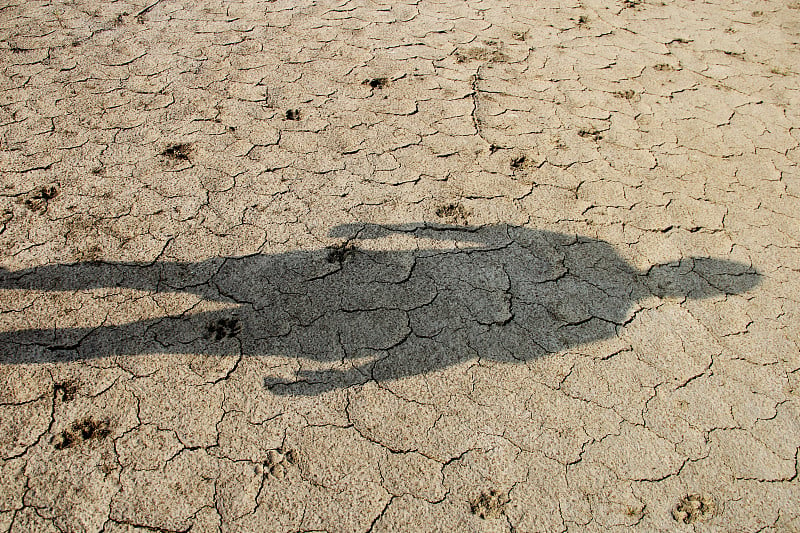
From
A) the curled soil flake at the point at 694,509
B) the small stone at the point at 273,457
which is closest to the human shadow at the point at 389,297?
the small stone at the point at 273,457

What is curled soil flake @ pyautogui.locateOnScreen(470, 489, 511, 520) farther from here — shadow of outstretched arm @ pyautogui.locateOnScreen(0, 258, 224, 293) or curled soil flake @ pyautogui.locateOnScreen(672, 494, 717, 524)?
shadow of outstretched arm @ pyautogui.locateOnScreen(0, 258, 224, 293)

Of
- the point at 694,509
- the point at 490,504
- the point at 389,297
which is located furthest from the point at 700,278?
the point at 490,504

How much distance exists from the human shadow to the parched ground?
0.01 metres

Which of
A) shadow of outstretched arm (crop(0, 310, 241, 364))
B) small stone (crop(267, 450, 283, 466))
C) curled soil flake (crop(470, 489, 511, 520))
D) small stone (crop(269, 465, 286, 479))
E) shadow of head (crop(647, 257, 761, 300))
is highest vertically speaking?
shadow of outstretched arm (crop(0, 310, 241, 364))

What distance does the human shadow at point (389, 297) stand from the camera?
2530 millimetres

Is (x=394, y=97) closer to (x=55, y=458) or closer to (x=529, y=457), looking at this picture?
(x=529, y=457)

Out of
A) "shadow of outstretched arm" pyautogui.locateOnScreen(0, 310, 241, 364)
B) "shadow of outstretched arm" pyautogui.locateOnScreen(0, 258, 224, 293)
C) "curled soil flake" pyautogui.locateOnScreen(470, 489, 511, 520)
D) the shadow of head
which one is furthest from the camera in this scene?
the shadow of head

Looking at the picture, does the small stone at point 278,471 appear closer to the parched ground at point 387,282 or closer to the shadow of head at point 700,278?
the parched ground at point 387,282

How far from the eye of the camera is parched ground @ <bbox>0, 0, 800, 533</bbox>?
7.02ft

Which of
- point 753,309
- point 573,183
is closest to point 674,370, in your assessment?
point 753,309

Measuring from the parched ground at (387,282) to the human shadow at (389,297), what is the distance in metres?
0.01

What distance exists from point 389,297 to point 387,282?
0.33 ft

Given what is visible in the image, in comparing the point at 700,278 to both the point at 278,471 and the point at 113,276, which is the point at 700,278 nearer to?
the point at 278,471

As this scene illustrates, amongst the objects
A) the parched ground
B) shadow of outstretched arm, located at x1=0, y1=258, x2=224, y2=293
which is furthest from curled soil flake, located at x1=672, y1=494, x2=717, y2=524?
shadow of outstretched arm, located at x1=0, y1=258, x2=224, y2=293
